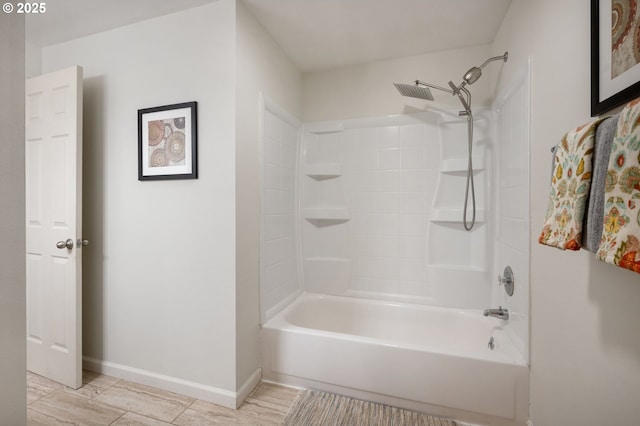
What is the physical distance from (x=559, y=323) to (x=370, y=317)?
1.36m

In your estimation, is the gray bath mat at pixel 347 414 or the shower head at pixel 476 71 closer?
the gray bath mat at pixel 347 414

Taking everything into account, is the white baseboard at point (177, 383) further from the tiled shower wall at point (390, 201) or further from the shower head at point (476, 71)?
the shower head at point (476, 71)

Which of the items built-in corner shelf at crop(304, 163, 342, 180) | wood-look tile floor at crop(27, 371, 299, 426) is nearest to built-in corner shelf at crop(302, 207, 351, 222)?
built-in corner shelf at crop(304, 163, 342, 180)

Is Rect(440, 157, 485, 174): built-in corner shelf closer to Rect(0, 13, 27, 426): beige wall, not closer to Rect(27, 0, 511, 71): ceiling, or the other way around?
Rect(27, 0, 511, 71): ceiling

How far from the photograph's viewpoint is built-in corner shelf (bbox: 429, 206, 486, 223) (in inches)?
82.1

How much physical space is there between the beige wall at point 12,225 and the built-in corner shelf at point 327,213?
185cm

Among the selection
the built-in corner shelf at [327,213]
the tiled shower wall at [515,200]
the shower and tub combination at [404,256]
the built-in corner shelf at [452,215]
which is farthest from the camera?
the built-in corner shelf at [327,213]

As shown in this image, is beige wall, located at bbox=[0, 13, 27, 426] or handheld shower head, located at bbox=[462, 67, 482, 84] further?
handheld shower head, located at bbox=[462, 67, 482, 84]

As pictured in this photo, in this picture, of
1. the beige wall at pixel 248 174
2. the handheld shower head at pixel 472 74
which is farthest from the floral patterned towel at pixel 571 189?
the beige wall at pixel 248 174

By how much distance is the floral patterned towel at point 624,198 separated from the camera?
23.3 inches

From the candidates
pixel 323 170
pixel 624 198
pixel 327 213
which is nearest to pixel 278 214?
pixel 327 213

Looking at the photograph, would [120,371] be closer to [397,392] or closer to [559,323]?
[397,392]

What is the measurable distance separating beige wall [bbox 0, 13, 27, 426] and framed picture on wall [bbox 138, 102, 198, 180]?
0.83m

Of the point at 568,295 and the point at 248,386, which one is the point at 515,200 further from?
the point at 248,386
